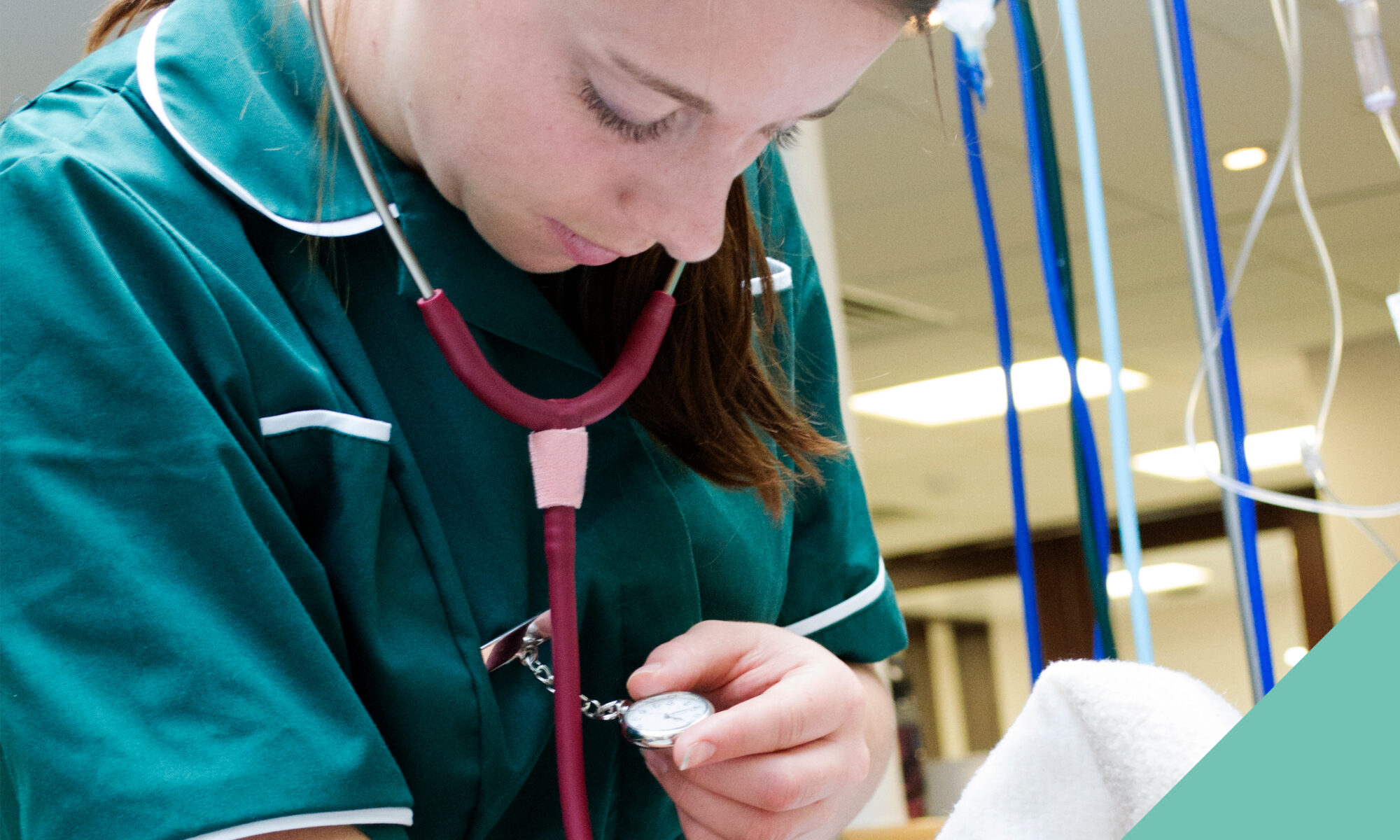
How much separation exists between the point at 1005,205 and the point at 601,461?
3.17 m

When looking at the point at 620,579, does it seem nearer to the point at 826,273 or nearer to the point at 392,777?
the point at 392,777

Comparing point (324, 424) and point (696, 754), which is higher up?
point (324, 424)

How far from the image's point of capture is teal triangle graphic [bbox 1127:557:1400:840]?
257mm

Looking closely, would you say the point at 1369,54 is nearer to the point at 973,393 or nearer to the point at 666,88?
the point at 666,88

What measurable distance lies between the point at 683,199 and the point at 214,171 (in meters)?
0.23

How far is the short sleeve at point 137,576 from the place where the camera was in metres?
0.50

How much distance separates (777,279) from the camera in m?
0.92

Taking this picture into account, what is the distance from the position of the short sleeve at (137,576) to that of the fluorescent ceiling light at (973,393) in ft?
15.0

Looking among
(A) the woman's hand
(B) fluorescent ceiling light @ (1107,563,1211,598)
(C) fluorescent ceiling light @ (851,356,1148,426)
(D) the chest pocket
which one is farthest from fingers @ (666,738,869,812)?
(B) fluorescent ceiling light @ (1107,563,1211,598)

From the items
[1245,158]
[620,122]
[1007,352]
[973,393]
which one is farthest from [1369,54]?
[973,393]

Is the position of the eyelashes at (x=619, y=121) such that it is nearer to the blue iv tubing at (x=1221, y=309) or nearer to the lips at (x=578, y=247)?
the lips at (x=578, y=247)

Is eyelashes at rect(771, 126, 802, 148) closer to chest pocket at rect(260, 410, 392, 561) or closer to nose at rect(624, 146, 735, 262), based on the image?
nose at rect(624, 146, 735, 262)

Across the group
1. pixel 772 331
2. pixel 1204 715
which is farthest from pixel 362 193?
pixel 1204 715

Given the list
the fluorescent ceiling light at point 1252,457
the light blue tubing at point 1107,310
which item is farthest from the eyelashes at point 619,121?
the fluorescent ceiling light at point 1252,457
